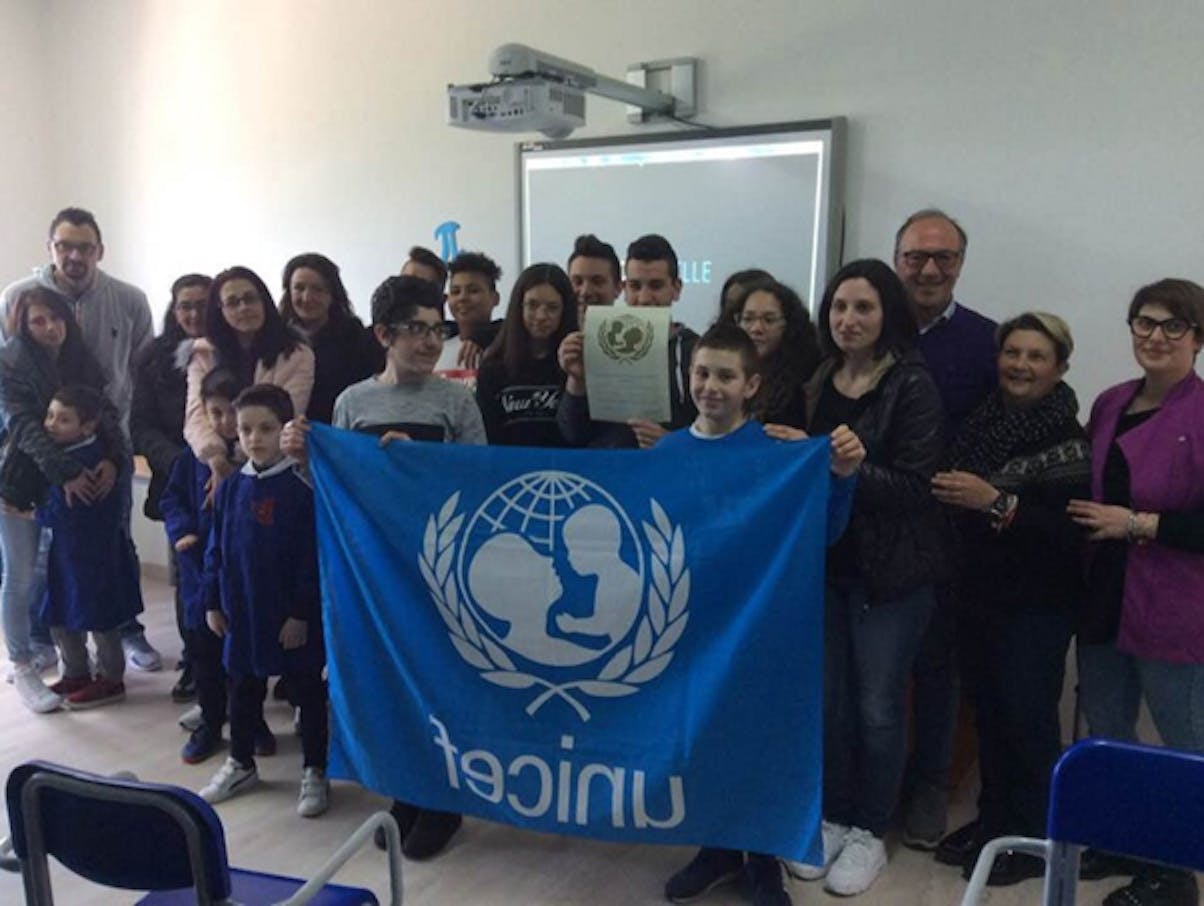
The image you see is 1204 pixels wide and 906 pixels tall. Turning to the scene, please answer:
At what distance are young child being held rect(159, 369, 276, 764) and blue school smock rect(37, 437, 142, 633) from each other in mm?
574

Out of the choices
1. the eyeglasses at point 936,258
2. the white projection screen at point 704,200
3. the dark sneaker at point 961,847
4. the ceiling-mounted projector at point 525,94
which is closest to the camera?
the dark sneaker at point 961,847

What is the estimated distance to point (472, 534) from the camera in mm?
2240

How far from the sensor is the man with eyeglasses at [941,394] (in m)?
2.58

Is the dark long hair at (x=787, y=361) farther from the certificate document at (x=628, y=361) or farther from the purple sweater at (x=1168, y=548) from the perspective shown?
the purple sweater at (x=1168, y=548)

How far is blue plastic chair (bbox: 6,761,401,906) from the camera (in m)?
1.30

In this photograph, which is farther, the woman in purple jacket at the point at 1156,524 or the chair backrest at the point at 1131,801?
the woman in purple jacket at the point at 1156,524

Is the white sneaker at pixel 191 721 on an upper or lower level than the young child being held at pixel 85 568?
lower

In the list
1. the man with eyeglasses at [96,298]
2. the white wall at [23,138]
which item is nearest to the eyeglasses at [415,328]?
the man with eyeglasses at [96,298]

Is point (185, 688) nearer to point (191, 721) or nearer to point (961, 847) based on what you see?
point (191, 721)

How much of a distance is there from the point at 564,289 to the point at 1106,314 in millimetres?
1842

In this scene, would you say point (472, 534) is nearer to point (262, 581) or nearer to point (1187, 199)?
point (262, 581)

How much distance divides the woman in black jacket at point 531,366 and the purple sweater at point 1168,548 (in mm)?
1393

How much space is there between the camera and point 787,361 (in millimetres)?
2436

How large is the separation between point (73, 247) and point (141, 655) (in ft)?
5.37
